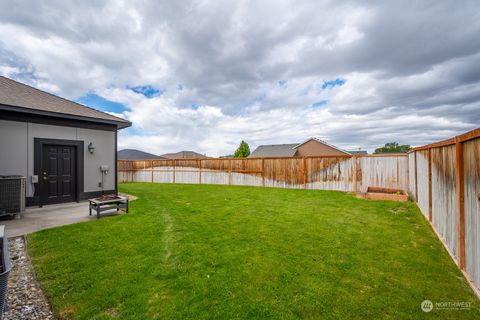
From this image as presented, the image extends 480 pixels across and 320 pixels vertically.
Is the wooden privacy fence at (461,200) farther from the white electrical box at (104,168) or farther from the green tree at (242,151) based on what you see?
the green tree at (242,151)

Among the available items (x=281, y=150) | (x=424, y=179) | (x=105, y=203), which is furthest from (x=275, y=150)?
(x=105, y=203)

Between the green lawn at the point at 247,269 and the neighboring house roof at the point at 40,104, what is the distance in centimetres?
438

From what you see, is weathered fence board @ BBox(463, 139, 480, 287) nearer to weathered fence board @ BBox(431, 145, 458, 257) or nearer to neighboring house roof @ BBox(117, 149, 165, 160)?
weathered fence board @ BBox(431, 145, 458, 257)

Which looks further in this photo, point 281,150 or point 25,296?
point 281,150

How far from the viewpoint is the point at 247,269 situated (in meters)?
2.86

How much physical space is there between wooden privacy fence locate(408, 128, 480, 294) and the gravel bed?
15.1ft

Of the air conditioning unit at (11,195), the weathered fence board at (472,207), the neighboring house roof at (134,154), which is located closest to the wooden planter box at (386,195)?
the weathered fence board at (472,207)

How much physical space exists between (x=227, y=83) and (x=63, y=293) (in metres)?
13.2

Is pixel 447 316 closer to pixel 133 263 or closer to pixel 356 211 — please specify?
pixel 133 263

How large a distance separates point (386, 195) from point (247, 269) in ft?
23.7

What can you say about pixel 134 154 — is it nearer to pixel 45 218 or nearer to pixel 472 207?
pixel 45 218

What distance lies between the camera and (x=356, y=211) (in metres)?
6.16

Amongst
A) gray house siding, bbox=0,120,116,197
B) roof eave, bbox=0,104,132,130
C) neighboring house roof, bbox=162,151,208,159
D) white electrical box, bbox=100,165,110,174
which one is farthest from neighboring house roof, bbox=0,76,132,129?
neighboring house roof, bbox=162,151,208,159

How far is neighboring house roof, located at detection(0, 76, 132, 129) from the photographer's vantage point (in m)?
6.38
